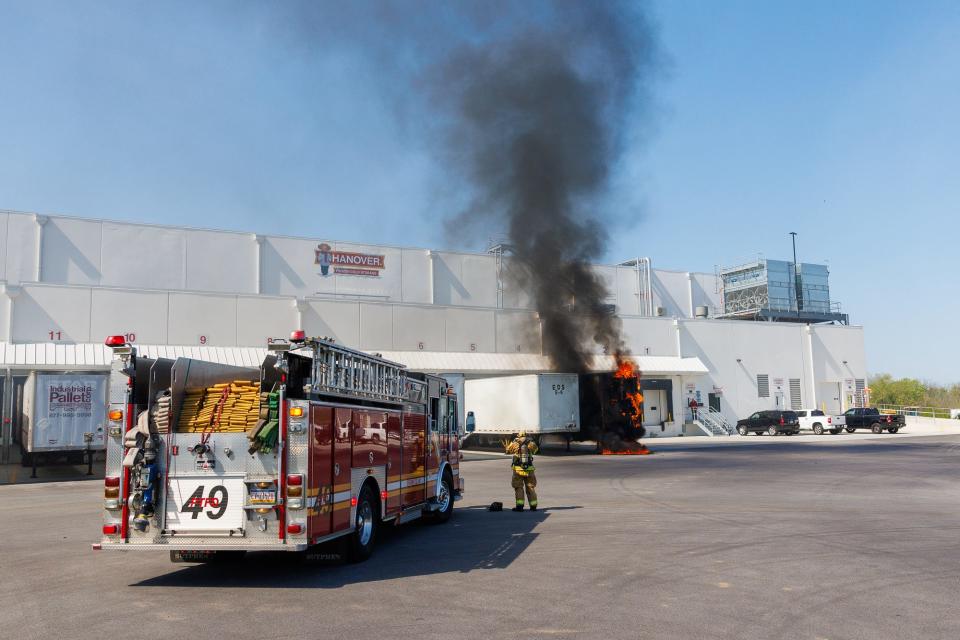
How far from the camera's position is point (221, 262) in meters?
45.8

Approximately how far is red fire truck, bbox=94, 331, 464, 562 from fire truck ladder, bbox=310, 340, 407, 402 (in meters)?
0.03

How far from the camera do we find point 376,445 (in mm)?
10461

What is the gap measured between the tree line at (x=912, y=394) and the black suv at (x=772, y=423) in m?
31.9

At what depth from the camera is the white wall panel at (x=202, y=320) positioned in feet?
120

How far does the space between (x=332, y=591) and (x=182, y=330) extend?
3113 cm

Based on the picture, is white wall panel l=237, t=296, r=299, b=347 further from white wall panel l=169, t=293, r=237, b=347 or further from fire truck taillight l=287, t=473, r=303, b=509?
fire truck taillight l=287, t=473, r=303, b=509

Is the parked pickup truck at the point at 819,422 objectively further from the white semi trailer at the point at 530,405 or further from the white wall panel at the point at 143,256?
the white wall panel at the point at 143,256

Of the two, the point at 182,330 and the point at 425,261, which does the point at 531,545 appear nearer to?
the point at 182,330

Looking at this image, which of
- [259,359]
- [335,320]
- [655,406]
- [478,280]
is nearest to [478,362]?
[335,320]

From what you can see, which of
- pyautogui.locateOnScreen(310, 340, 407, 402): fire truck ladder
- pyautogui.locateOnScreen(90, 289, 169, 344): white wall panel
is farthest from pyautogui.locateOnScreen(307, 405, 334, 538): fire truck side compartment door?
pyautogui.locateOnScreen(90, 289, 169, 344): white wall panel

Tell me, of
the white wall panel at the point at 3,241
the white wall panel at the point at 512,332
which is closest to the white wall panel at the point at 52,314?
the white wall panel at the point at 3,241

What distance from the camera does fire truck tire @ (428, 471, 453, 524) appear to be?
44.5ft

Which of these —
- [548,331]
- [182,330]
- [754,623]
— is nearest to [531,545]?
[754,623]

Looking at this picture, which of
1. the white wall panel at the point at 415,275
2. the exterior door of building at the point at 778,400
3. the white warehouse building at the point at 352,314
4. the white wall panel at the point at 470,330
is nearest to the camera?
the white warehouse building at the point at 352,314
